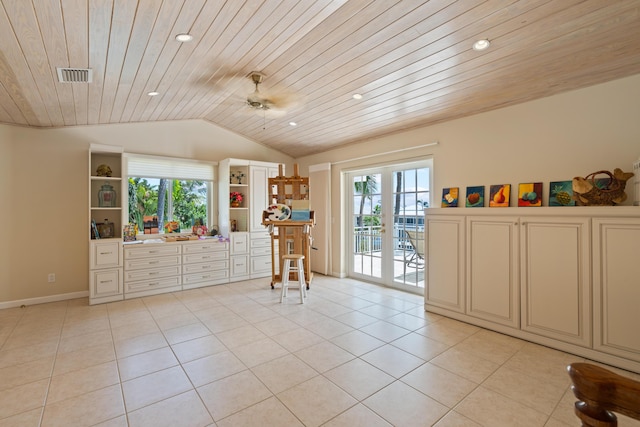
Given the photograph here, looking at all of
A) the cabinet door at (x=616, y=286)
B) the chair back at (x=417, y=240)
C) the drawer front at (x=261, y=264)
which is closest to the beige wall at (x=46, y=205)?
the drawer front at (x=261, y=264)

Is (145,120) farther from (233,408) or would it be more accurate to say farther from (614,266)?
(614,266)

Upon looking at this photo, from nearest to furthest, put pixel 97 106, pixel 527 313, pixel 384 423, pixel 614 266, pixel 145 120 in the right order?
pixel 384 423, pixel 614 266, pixel 527 313, pixel 97 106, pixel 145 120

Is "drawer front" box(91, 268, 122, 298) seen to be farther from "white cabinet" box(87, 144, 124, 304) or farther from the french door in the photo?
the french door

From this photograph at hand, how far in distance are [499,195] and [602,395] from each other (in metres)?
3.10

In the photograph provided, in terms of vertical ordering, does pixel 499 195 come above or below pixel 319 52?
below

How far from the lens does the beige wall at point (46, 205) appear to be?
411cm

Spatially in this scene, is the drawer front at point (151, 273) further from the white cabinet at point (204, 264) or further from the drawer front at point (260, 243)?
the drawer front at point (260, 243)

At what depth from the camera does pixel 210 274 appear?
522 centimetres

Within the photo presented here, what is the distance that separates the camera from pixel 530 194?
321cm

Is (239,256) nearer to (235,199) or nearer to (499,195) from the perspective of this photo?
(235,199)

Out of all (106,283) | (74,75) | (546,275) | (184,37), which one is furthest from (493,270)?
(106,283)

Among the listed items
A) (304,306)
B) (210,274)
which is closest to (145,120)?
(210,274)

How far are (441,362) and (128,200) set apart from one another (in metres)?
5.11

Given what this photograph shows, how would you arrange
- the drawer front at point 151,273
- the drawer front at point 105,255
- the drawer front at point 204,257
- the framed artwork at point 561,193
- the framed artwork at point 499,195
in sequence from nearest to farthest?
the framed artwork at point 561,193
the framed artwork at point 499,195
the drawer front at point 105,255
the drawer front at point 151,273
the drawer front at point 204,257
